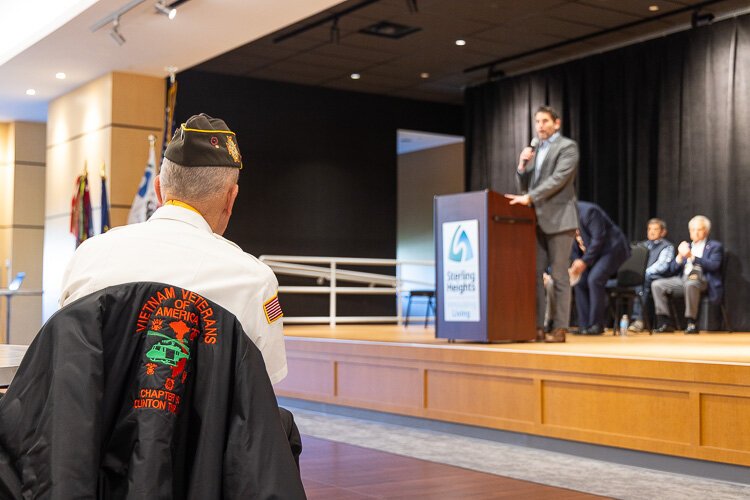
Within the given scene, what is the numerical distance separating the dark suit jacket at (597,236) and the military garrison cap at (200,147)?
21.4 ft

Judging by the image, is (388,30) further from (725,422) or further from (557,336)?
(725,422)

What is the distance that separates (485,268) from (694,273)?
378 cm

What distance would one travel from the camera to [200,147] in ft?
4.80

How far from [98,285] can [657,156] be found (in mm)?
9200

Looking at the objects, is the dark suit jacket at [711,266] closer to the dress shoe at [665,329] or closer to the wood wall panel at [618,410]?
the dress shoe at [665,329]

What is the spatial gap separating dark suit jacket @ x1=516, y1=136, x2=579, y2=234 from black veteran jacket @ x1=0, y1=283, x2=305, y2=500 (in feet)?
14.9

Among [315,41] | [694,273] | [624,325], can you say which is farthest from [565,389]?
[315,41]

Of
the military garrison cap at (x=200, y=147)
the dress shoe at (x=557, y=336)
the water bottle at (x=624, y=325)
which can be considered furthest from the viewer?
the water bottle at (x=624, y=325)

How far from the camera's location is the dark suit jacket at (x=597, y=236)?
7703 millimetres

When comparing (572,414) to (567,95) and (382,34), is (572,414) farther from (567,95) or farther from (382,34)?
(567,95)

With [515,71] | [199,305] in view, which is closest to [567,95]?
[515,71]

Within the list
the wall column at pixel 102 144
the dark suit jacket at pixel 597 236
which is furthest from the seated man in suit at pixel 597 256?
the wall column at pixel 102 144

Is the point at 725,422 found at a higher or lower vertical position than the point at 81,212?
lower

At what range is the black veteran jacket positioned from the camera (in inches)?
45.6
